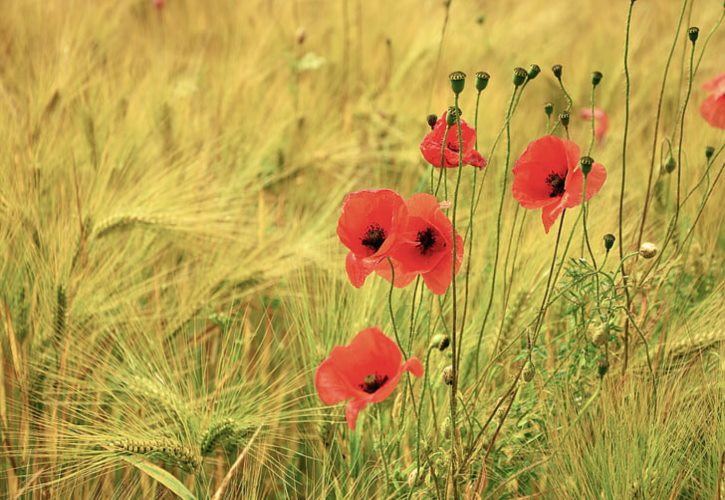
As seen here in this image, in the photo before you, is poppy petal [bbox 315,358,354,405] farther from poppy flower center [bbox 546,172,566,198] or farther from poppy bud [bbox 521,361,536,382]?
poppy flower center [bbox 546,172,566,198]

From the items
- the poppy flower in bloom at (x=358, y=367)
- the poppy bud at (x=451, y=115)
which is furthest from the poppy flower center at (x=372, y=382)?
the poppy bud at (x=451, y=115)

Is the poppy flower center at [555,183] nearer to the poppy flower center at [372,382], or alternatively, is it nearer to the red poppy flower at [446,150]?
the red poppy flower at [446,150]

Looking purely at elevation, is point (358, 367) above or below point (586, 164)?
below

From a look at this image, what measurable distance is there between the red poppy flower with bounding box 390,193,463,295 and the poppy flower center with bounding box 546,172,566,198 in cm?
12

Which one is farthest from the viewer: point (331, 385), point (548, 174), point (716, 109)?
point (716, 109)

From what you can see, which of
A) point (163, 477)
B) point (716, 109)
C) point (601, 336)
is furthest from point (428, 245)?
point (716, 109)

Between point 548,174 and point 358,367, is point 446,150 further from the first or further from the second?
point 358,367

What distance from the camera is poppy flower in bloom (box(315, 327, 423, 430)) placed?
31.2 inches

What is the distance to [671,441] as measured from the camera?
97 centimetres

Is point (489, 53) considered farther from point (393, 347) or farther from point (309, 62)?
point (393, 347)

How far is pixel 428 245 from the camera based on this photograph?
865 mm

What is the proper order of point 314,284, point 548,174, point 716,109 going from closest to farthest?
point 548,174
point 716,109
point 314,284

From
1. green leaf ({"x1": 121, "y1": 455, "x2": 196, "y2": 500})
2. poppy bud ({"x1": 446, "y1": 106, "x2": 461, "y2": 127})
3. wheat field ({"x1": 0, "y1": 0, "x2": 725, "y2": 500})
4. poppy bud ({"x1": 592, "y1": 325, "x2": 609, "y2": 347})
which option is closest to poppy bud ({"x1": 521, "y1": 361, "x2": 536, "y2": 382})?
wheat field ({"x1": 0, "y1": 0, "x2": 725, "y2": 500})

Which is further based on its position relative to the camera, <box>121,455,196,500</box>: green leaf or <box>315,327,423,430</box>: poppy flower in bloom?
<box>121,455,196,500</box>: green leaf
